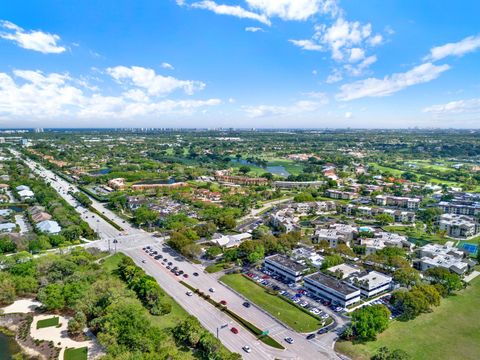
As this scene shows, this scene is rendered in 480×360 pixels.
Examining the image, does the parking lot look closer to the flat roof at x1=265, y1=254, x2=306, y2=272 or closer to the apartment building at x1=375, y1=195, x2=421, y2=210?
the flat roof at x1=265, y1=254, x2=306, y2=272

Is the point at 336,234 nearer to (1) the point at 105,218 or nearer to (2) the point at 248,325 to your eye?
(2) the point at 248,325

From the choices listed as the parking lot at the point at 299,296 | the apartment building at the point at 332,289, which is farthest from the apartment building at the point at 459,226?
the parking lot at the point at 299,296

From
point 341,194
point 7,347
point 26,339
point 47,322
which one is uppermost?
point 341,194

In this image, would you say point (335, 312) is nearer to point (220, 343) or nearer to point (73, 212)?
point (220, 343)

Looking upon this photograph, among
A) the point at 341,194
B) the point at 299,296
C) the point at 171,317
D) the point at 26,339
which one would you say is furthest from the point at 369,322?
the point at 341,194

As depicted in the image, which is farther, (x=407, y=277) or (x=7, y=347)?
(x=407, y=277)

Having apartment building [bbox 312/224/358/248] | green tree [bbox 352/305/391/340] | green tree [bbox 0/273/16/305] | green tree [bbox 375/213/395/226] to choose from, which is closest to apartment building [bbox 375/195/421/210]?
green tree [bbox 375/213/395/226]

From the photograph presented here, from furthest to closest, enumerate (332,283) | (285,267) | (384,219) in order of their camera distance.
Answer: (384,219) → (285,267) → (332,283)
